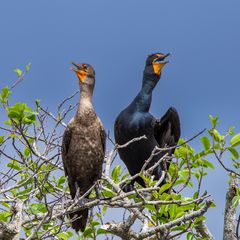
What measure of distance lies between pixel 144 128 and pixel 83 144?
1519 mm

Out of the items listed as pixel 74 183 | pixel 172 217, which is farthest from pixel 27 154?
pixel 172 217

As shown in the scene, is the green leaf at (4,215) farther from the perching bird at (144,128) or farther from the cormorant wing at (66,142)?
the perching bird at (144,128)

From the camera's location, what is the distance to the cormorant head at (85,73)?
15.7 feet

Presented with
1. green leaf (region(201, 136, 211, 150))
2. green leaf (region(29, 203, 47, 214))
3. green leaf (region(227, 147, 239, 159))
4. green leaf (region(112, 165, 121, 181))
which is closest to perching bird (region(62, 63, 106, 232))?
green leaf (region(112, 165, 121, 181))

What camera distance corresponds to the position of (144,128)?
6.05m

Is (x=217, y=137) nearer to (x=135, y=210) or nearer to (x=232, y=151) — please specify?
(x=232, y=151)

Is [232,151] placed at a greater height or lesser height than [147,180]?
greater

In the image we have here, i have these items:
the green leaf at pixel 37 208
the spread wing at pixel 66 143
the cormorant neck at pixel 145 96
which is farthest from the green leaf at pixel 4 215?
the cormorant neck at pixel 145 96

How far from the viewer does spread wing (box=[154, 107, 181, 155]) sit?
6258 mm

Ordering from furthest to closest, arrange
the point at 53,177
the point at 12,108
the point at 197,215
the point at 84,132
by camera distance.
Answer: the point at 53,177 → the point at 84,132 → the point at 197,215 → the point at 12,108

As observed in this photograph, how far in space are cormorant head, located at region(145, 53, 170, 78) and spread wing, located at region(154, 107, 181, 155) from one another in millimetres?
484

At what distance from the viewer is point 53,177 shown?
534 cm

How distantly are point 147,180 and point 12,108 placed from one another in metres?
1.09

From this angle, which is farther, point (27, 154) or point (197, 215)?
point (27, 154)
